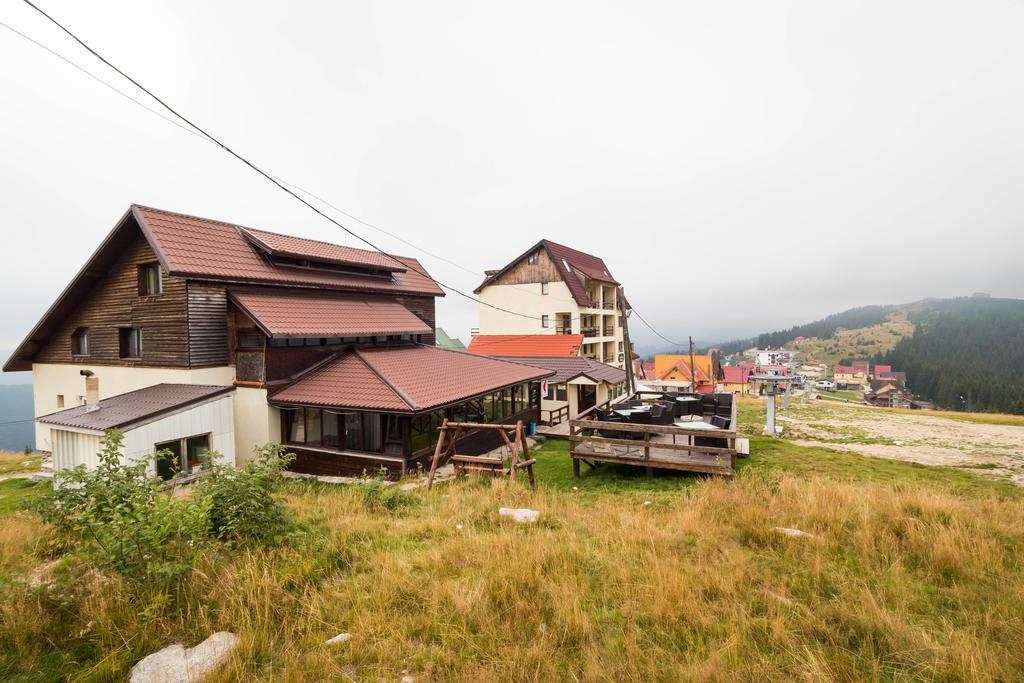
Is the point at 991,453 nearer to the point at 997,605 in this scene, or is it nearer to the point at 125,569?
the point at 997,605

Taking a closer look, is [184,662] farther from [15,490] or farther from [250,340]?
→ [15,490]

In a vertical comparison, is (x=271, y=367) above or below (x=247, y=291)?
below

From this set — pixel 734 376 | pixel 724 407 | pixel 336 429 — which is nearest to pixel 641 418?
pixel 724 407

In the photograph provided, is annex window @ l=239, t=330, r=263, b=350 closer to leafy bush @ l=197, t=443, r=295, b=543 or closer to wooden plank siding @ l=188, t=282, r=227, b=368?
wooden plank siding @ l=188, t=282, r=227, b=368

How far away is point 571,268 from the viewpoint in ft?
121

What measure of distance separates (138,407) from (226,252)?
6.07 metres

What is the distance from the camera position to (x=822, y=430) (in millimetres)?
19906

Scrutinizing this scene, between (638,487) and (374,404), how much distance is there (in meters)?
7.81

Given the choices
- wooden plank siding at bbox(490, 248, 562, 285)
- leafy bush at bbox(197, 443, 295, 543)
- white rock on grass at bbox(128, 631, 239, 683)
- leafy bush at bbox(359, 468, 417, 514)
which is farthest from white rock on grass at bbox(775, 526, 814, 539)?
wooden plank siding at bbox(490, 248, 562, 285)

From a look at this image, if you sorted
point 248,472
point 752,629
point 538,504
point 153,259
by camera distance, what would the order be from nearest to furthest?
1. point 752,629
2. point 248,472
3. point 538,504
4. point 153,259

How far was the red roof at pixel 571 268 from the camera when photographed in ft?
115

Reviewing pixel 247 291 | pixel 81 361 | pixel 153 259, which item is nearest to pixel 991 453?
pixel 247 291

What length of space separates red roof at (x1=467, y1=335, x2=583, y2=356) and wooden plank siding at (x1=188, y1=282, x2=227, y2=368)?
63.8ft

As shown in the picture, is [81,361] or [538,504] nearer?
[538,504]
